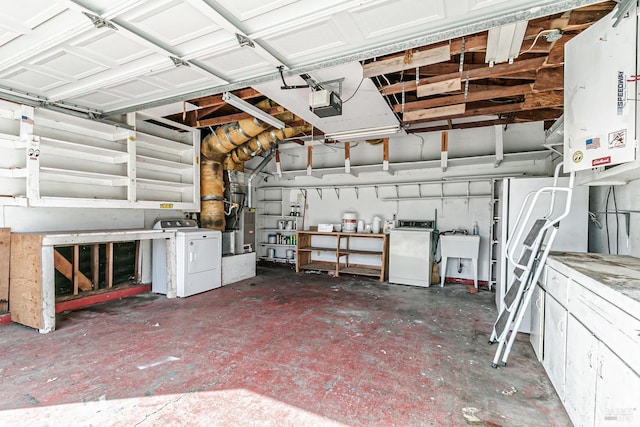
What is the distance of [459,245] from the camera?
5020 millimetres

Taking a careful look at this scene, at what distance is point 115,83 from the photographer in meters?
2.87

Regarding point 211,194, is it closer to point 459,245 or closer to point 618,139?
point 459,245

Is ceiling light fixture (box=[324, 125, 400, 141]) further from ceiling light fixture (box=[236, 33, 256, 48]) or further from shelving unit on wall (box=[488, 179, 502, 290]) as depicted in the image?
ceiling light fixture (box=[236, 33, 256, 48])

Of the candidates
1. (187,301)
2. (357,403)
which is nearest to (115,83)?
(187,301)

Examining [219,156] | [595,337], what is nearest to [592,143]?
[595,337]

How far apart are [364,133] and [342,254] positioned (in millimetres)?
2538

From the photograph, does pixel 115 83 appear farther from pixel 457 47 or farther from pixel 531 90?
pixel 531 90

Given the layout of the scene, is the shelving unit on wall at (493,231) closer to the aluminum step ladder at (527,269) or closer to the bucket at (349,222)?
the aluminum step ladder at (527,269)

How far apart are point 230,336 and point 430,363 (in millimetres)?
1924

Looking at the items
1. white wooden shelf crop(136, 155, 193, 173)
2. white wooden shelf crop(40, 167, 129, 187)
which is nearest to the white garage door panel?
white wooden shelf crop(40, 167, 129, 187)

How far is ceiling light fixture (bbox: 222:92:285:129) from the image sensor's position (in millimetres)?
3211

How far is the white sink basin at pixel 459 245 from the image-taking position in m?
4.91

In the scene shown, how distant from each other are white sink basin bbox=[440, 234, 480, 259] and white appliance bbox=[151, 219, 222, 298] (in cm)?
382

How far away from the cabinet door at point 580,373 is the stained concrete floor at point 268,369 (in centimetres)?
21
